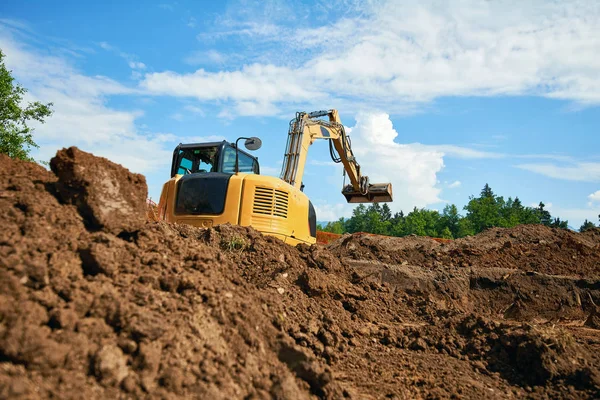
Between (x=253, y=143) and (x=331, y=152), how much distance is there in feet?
16.2

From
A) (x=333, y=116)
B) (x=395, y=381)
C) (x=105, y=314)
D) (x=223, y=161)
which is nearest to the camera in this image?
(x=105, y=314)

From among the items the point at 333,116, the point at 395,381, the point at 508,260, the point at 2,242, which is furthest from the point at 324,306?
the point at 508,260

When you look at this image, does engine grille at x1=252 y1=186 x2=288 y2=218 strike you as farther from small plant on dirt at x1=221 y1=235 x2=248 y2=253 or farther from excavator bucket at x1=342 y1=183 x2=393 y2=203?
excavator bucket at x1=342 y1=183 x2=393 y2=203

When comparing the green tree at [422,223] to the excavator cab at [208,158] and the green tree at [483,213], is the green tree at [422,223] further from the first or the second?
the excavator cab at [208,158]

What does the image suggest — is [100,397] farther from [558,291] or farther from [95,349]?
[558,291]

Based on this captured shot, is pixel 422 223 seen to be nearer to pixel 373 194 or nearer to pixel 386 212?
pixel 386 212

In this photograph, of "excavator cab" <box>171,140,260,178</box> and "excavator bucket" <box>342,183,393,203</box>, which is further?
"excavator bucket" <box>342,183,393,203</box>

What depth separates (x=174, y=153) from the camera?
9.14 metres

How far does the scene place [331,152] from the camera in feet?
41.4

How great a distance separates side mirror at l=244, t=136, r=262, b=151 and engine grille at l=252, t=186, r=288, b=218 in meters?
0.73

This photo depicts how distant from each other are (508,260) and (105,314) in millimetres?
12817

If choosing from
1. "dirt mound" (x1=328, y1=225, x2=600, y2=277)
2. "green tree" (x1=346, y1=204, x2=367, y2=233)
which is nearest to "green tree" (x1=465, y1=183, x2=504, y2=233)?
"green tree" (x1=346, y1=204, x2=367, y2=233)

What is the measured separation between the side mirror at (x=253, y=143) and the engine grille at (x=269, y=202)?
727 millimetres

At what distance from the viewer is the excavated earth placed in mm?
2680
